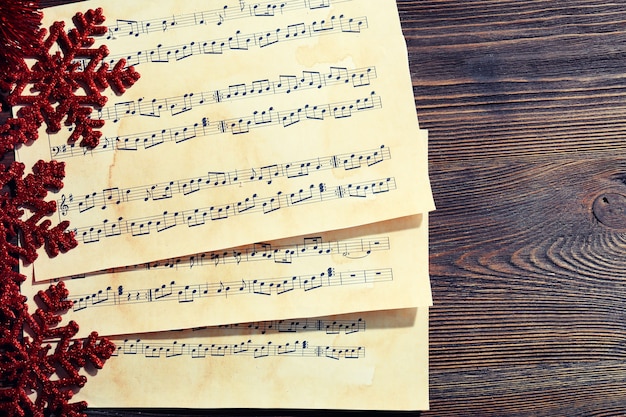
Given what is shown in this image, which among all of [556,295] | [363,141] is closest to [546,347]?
[556,295]

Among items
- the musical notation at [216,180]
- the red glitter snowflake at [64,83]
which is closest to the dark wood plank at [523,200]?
the musical notation at [216,180]

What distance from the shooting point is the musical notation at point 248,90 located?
81cm

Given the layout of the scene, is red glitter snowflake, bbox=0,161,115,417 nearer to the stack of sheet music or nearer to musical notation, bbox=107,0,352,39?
the stack of sheet music

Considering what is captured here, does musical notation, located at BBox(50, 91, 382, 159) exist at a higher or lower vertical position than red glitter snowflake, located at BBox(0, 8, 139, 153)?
lower

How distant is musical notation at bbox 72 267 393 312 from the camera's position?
0.79 metres

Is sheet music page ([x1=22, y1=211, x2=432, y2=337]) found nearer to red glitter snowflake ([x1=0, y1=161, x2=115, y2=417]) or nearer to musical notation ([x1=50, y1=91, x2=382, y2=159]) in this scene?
red glitter snowflake ([x1=0, y1=161, x2=115, y2=417])

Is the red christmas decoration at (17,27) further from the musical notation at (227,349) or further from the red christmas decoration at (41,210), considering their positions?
the musical notation at (227,349)

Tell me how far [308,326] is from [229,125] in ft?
0.85

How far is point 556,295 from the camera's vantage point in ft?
2.70

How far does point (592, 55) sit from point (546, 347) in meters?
0.37

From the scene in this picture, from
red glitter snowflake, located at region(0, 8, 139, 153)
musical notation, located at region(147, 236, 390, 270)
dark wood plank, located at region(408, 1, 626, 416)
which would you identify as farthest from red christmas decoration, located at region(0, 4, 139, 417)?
dark wood plank, located at region(408, 1, 626, 416)

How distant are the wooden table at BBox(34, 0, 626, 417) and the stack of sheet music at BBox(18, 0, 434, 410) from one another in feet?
0.14

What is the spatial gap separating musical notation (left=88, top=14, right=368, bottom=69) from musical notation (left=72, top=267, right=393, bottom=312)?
0.28 metres

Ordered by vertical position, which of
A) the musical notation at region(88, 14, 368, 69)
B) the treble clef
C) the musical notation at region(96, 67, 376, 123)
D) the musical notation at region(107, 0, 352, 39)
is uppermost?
the musical notation at region(107, 0, 352, 39)
